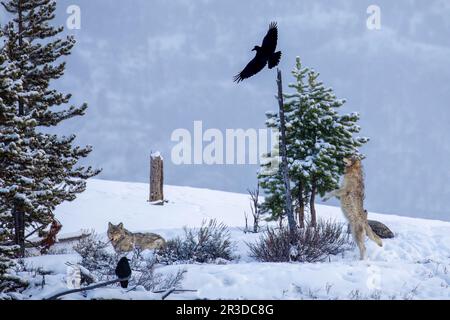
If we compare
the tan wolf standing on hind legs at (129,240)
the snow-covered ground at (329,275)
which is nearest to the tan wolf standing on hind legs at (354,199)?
the snow-covered ground at (329,275)

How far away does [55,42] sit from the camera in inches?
602

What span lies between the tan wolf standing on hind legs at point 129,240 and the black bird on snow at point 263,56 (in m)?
4.87

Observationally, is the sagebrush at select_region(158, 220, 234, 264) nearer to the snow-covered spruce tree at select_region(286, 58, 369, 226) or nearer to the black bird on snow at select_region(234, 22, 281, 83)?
the black bird on snow at select_region(234, 22, 281, 83)

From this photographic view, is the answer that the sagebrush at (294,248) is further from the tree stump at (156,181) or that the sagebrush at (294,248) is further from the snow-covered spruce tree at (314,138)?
the tree stump at (156,181)

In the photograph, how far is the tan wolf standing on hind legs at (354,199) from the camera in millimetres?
10305

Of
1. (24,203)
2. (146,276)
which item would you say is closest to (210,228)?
(146,276)

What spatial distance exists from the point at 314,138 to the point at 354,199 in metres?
8.57

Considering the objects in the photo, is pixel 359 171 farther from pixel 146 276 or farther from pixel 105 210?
pixel 105 210

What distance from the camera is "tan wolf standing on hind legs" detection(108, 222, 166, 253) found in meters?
12.3

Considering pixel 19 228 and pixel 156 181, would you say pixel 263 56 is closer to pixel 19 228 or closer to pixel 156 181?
pixel 19 228

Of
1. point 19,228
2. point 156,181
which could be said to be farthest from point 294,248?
point 156,181

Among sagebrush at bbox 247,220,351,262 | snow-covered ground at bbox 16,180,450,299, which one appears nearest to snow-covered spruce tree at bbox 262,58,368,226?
snow-covered ground at bbox 16,180,450,299
